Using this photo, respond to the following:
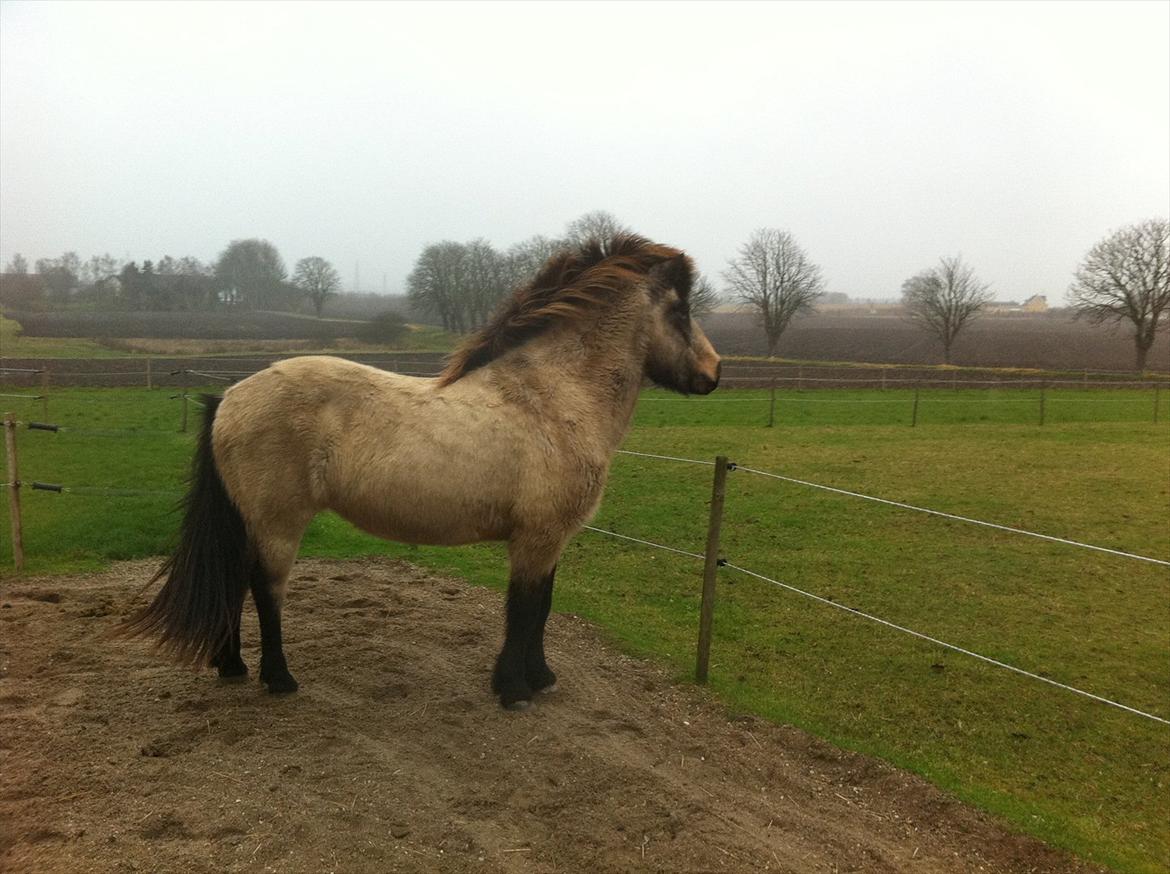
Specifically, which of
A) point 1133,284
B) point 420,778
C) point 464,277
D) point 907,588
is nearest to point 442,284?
point 464,277

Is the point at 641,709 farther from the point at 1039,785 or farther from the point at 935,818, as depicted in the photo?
the point at 1039,785

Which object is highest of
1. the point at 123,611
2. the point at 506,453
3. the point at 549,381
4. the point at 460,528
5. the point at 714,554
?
the point at 549,381

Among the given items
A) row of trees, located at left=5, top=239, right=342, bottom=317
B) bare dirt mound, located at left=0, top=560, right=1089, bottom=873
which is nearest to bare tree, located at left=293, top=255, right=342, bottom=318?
row of trees, located at left=5, top=239, right=342, bottom=317

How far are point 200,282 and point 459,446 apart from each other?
24.0 m

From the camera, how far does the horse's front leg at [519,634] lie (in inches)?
154

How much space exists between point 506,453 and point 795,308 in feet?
135

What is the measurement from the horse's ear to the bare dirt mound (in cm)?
258

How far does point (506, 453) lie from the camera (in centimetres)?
372

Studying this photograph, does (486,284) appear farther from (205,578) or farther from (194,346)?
(205,578)

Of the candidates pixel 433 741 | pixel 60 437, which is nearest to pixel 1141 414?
pixel 433 741

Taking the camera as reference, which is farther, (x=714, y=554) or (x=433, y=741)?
(x=714, y=554)

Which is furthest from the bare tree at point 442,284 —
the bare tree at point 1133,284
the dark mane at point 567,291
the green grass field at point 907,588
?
the bare tree at point 1133,284

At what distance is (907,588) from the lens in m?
6.58

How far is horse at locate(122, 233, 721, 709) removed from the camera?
3.71 m
